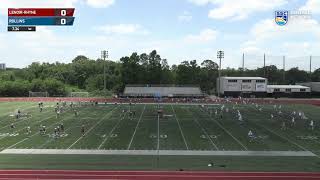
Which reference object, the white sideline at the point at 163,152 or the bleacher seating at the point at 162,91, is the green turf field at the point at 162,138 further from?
the bleacher seating at the point at 162,91

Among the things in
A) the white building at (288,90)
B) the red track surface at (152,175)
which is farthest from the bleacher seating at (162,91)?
the red track surface at (152,175)

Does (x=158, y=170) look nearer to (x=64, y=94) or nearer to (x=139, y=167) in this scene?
(x=139, y=167)

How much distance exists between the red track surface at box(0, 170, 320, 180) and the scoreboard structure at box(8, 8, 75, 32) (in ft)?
36.6

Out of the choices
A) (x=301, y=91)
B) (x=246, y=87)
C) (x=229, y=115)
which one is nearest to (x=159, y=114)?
(x=229, y=115)

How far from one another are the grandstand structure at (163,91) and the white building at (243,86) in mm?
5903

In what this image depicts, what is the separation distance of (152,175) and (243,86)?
314 feet

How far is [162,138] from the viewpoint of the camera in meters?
44.2

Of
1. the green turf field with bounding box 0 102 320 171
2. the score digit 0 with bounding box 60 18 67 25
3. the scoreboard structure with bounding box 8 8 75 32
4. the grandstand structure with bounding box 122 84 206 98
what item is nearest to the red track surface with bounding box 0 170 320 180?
the green turf field with bounding box 0 102 320 171

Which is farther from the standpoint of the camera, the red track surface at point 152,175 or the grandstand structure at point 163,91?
the grandstand structure at point 163,91

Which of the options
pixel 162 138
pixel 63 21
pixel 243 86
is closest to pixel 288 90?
pixel 243 86

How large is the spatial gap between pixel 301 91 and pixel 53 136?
94587 millimetres

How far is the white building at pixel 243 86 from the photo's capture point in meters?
120

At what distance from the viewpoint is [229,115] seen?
222 feet

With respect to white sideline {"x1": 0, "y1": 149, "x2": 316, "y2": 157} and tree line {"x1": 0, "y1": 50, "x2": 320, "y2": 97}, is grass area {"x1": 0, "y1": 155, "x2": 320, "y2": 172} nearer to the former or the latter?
white sideline {"x1": 0, "y1": 149, "x2": 316, "y2": 157}
